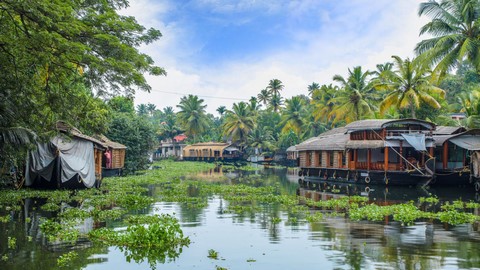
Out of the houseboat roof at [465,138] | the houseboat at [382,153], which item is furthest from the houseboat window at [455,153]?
the houseboat roof at [465,138]

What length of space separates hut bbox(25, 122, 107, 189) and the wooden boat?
1919 cm

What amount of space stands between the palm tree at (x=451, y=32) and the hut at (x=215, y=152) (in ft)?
171

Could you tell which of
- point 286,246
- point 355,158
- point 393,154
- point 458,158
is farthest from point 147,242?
point 458,158

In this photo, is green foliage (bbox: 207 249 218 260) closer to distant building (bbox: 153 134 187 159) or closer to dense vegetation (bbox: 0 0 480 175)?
dense vegetation (bbox: 0 0 480 175)

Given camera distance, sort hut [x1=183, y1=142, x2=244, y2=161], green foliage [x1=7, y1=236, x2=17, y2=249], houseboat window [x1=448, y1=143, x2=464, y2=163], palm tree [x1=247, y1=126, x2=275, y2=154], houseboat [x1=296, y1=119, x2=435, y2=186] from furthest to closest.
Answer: hut [x1=183, y1=142, x2=244, y2=161] → palm tree [x1=247, y1=126, x2=275, y2=154] → houseboat window [x1=448, y1=143, x2=464, y2=163] → houseboat [x1=296, y1=119, x2=435, y2=186] → green foliage [x1=7, y1=236, x2=17, y2=249]

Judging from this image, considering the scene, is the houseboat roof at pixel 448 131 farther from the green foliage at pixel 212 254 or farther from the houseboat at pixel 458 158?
the green foliage at pixel 212 254

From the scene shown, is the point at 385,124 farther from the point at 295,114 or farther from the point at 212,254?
the point at 295,114

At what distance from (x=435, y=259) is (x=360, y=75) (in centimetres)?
4013

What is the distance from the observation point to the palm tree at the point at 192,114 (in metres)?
80.5

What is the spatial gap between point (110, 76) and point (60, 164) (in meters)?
12.7

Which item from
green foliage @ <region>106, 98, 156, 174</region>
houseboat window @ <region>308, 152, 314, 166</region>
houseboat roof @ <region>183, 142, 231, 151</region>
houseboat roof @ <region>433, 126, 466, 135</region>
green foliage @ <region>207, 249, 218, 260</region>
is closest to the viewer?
green foliage @ <region>207, 249, 218, 260</region>

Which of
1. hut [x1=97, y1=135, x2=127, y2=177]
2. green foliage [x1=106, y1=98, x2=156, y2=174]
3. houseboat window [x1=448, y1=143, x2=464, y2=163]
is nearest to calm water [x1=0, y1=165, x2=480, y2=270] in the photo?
hut [x1=97, y1=135, x2=127, y2=177]

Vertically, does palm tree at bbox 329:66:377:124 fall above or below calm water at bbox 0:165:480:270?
above

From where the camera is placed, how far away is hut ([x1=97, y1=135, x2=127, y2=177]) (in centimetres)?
3483
